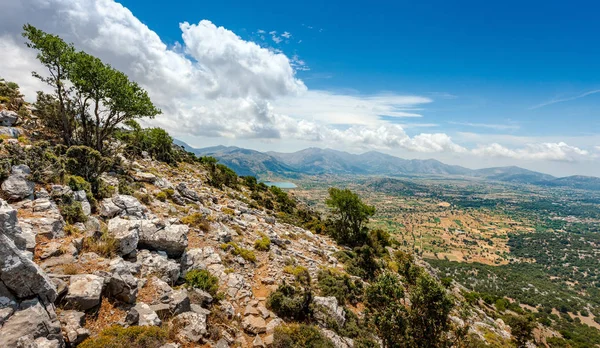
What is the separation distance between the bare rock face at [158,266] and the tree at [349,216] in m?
29.0

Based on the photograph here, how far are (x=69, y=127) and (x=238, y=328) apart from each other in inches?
1056

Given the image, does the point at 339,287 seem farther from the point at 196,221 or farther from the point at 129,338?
the point at 129,338

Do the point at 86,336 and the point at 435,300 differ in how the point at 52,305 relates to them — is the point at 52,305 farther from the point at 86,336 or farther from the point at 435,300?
the point at 435,300

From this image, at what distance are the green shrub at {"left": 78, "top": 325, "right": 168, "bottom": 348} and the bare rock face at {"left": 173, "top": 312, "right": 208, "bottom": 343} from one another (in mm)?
1098

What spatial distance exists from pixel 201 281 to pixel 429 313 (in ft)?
43.0

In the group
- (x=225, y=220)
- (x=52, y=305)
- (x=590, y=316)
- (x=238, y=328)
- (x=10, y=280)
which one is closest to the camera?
(x=10, y=280)

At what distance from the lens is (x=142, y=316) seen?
28.7 feet

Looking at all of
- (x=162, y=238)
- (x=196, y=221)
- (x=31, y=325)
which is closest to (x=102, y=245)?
(x=162, y=238)

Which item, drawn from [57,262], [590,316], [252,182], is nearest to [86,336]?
[57,262]

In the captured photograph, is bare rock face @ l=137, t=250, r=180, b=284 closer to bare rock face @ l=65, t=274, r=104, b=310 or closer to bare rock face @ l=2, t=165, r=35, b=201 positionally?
bare rock face @ l=65, t=274, r=104, b=310

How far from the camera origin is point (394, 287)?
16.4 metres

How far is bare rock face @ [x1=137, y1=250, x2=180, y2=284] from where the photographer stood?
11.3 meters

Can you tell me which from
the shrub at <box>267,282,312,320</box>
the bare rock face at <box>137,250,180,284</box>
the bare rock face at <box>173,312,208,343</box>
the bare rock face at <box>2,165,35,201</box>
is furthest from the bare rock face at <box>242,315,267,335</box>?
the bare rock face at <box>2,165,35,201</box>

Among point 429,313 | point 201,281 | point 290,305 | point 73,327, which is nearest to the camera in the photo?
point 73,327
